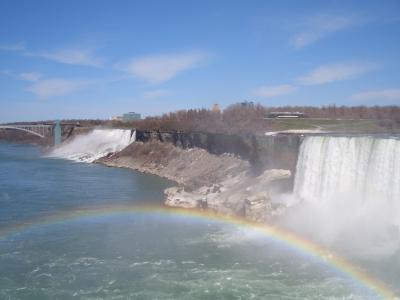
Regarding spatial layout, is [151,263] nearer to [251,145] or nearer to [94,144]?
[251,145]

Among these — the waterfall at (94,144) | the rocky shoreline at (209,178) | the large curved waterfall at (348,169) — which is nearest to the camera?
the large curved waterfall at (348,169)

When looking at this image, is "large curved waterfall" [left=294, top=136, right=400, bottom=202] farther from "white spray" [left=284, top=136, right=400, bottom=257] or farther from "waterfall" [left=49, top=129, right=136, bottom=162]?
"waterfall" [left=49, top=129, right=136, bottom=162]

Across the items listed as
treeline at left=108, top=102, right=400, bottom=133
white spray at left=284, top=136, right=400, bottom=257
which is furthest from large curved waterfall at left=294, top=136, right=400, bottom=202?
treeline at left=108, top=102, right=400, bottom=133

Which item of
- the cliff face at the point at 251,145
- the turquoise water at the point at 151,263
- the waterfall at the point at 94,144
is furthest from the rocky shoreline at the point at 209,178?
the waterfall at the point at 94,144

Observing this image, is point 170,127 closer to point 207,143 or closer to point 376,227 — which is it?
point 207,143

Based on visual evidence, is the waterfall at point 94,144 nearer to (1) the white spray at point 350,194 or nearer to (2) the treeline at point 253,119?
(2) the treeline at point 253,119

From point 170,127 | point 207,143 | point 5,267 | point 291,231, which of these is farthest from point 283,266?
point 170,127
